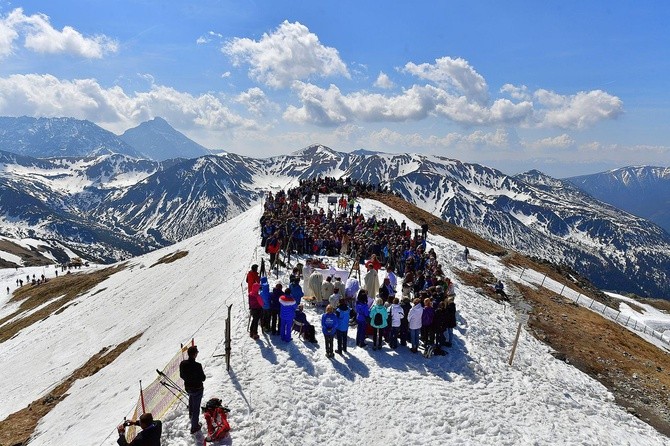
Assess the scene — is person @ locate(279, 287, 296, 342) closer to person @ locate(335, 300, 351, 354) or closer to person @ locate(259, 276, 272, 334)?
person @ locate(259, 276, 272, 334)

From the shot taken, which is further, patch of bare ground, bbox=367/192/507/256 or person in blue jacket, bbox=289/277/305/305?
patch of bare ground, bbox=367/192/507/256

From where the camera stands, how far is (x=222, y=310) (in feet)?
73.5

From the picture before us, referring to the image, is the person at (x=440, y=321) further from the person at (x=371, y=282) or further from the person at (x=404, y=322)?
the person at (x=371, y=282)

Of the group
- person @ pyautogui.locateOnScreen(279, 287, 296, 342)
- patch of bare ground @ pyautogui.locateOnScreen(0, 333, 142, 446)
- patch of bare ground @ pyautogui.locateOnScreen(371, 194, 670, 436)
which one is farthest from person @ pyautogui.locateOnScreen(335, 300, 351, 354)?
patch of bare ground @ pyautogui.locateOnScreen(371, 194, 670, 436)

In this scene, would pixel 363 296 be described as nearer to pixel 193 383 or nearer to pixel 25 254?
pixel 193 383

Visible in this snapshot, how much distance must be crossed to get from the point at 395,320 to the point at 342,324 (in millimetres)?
2772

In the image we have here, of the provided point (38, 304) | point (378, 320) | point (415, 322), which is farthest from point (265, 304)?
point (38, 304)

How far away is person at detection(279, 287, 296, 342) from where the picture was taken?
692 inches

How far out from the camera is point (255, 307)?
1777 centimetres

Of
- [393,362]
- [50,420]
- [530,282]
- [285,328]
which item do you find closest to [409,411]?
[393,362]

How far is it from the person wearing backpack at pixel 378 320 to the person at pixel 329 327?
6.51 feet

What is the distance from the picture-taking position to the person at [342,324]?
1709cm

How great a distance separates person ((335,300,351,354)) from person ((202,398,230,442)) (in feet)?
20.0

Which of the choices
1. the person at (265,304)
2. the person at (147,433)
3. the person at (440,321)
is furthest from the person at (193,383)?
the person at (440,321)
